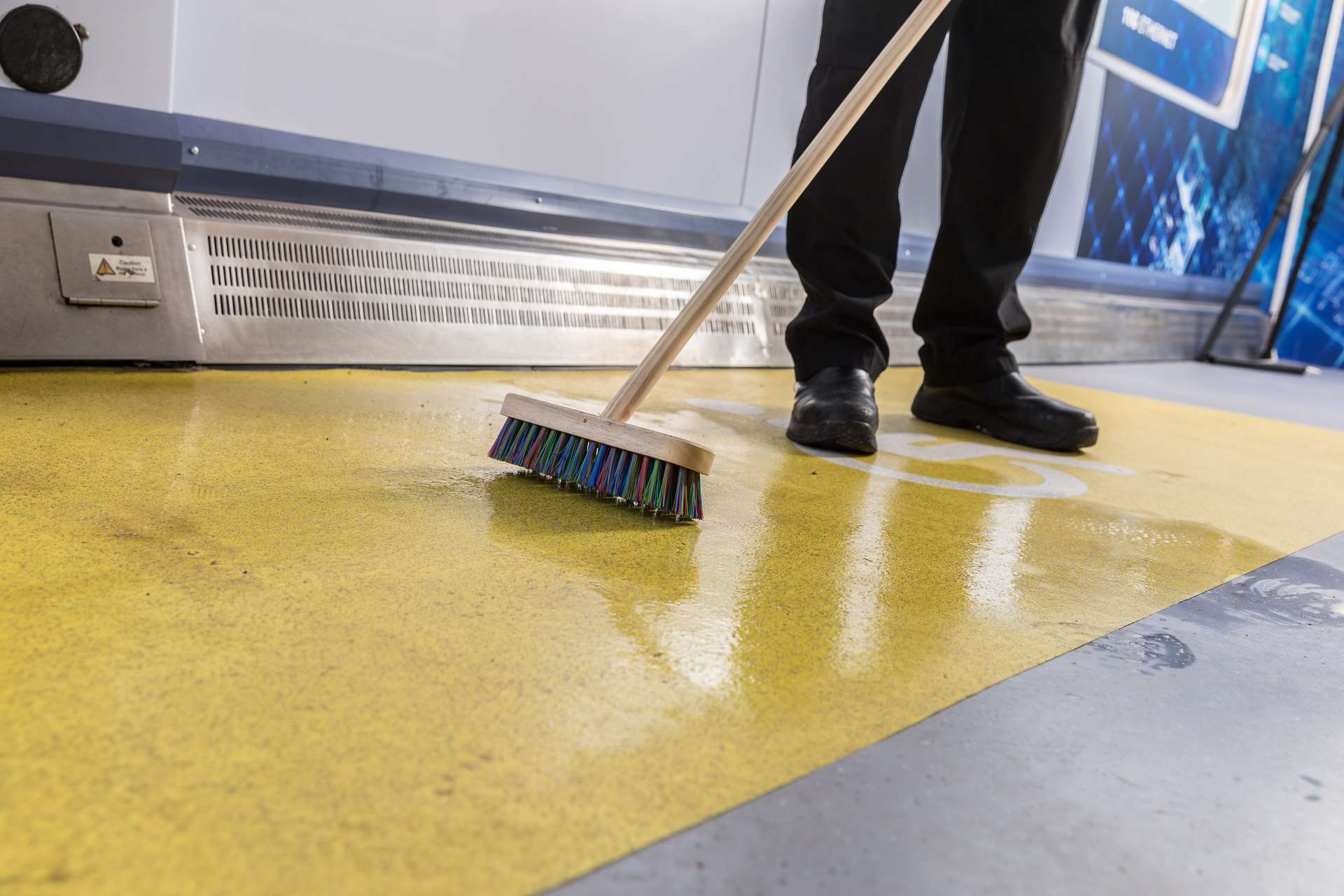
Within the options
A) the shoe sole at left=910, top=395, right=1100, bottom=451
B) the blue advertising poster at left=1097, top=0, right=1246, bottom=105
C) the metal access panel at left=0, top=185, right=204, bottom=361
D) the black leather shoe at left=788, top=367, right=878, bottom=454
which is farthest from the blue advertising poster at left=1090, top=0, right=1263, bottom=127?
the metal access panel at left=0, top=185, right=204, bottom=361

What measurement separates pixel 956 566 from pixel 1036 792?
1.36 feet

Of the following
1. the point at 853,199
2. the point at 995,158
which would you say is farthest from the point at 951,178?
the point at 853,199

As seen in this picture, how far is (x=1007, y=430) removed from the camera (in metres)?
1.69

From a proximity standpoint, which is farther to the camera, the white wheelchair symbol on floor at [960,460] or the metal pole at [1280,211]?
the metal pole at [1280,211]

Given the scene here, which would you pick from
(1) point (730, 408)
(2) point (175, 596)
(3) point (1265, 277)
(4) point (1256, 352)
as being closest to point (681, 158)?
(1) point (730, 408)

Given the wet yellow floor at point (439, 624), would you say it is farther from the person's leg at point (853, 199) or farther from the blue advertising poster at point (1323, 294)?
the blue advertising poster at point (1323, 294)

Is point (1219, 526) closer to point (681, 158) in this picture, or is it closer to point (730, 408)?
point (730, 408)

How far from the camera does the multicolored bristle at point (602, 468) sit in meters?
0.95

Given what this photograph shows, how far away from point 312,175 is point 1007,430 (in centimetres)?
118

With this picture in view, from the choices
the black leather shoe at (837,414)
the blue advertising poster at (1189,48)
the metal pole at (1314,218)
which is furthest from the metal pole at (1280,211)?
the black leather shoe at (837,414)

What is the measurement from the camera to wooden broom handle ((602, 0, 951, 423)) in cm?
99

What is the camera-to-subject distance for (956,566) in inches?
36.7

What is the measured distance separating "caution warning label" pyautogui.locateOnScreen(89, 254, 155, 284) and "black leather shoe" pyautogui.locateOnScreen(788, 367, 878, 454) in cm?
90

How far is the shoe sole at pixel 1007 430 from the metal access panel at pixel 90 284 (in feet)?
3.84
